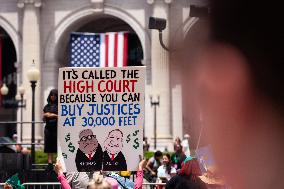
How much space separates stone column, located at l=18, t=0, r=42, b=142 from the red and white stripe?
3.97 m

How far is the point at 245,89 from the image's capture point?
4.72 ft

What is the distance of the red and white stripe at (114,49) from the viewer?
37.5 m

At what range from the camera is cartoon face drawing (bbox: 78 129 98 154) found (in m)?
7.37

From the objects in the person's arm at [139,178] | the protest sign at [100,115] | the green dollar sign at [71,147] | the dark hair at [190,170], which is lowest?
the person's arm at [139,178]

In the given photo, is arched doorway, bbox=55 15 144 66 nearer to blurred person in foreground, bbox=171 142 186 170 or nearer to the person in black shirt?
blurred person in foreground, bbox=171 142 186 170

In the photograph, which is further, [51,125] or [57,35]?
[57,35]

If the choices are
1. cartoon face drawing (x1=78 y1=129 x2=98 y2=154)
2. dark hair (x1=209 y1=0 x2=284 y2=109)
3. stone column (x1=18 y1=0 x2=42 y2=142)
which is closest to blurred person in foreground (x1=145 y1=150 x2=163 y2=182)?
cartoon face drawing (x1=78 y1=129 x2=98 y2=154)

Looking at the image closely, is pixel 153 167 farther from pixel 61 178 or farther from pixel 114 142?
pixel 61 178

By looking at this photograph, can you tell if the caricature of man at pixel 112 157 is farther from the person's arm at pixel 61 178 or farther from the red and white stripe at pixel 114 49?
the red and white stripe at pixel 114 49

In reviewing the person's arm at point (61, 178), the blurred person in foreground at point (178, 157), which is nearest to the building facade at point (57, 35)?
the blurred person in foreground at point (178, 157)

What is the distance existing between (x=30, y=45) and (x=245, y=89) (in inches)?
1489

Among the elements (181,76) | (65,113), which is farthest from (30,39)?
(181,76)

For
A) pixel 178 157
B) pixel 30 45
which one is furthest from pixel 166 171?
pixel 30 45

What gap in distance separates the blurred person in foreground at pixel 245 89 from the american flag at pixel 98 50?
117 feet
